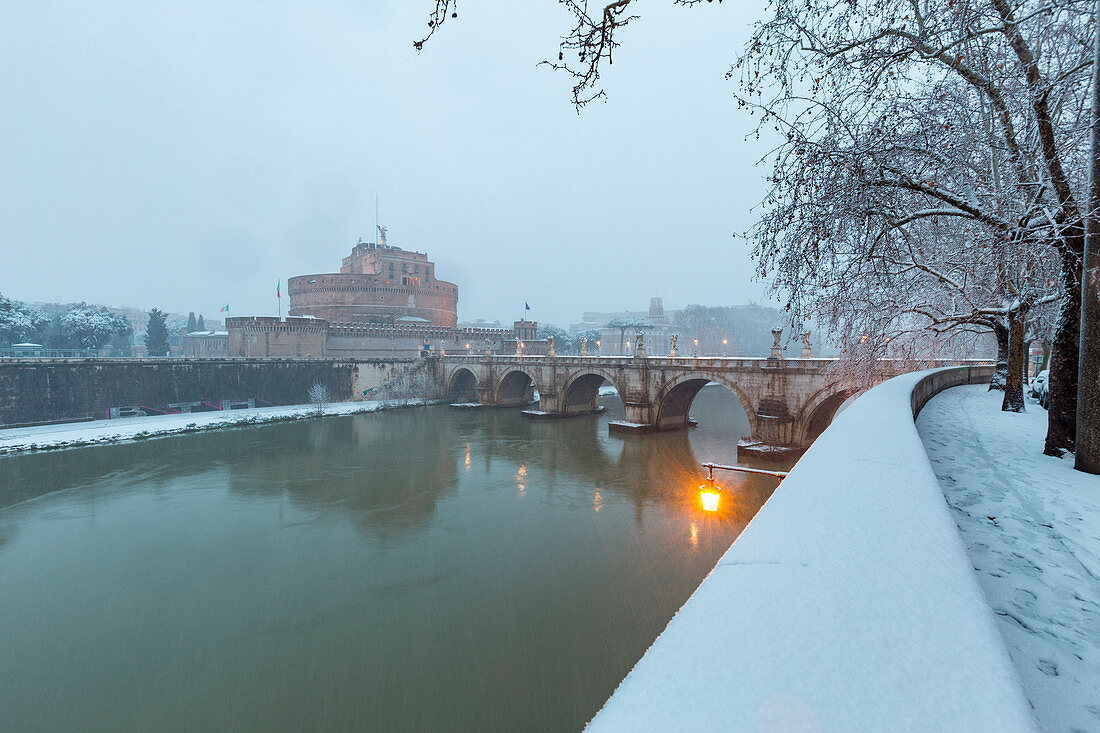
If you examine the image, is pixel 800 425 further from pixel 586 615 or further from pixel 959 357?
pixel 586 615

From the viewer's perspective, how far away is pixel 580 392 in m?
35.0

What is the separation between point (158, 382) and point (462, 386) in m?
22.1

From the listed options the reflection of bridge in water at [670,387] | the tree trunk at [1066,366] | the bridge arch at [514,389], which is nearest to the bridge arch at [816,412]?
the reflection of bridge in water at [670,387]

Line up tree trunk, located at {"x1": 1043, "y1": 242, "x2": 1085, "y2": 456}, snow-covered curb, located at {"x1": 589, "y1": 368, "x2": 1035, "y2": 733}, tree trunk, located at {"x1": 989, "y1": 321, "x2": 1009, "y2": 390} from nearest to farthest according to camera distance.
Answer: snow-covered curb, located at {"x1": 589, "y1": 368, "x2": 1035, "y2": 733} < tree trunk, located at {"x1": 1043, "y1": 242, "x2": 1085, "y2": 456} < tree trunk, located at {"x1": 989, "y1": 321, "x2": 1009, "y2": 390}

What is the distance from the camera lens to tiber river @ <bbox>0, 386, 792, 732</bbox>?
25.2ft

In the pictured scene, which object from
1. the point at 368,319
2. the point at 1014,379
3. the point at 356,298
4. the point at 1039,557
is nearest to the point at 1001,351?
the point at 1014,379

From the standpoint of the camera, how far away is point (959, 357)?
22703 mm

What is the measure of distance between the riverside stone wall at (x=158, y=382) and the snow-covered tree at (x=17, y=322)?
1521 centimetres

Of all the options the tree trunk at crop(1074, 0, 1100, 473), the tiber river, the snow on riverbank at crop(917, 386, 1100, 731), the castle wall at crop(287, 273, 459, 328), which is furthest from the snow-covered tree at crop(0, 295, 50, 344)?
the tree trunk at crop(1074, 0, 1100, 473)

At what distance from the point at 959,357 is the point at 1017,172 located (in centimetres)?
2250

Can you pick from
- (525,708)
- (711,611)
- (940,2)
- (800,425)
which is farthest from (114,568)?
(800,425)

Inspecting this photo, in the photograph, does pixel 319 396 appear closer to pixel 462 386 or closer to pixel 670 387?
pixel 462 386

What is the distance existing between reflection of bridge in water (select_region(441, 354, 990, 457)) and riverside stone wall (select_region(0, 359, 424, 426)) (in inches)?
360

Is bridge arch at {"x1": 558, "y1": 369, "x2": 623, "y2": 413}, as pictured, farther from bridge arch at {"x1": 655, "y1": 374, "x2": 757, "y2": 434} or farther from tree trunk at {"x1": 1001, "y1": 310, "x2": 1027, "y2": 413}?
tree trunk at {"x1": 1001, "y1": 310, "x2": 1027, "y2": 413}
